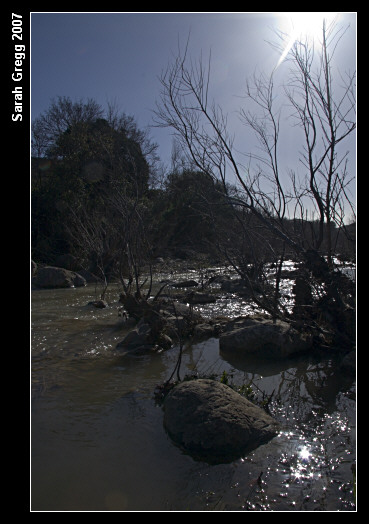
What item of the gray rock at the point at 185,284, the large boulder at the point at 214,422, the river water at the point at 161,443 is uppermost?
the gray rock at the point at 185,284

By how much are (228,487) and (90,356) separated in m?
3.74

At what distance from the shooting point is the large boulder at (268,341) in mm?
6059

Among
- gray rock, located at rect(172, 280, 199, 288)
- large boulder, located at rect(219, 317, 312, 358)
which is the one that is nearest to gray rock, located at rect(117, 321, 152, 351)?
large boulder, located at rect(219, 317, 312, 358)

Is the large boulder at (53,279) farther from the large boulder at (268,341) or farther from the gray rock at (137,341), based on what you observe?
the large boulder at (268,341)

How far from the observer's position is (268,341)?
241 inches

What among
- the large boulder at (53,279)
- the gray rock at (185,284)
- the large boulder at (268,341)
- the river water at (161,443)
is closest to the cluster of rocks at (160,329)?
the river water at (161,443)

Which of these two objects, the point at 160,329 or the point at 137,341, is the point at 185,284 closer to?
the point at 160,329

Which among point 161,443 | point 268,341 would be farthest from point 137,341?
point 161,443

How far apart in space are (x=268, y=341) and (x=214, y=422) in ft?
9.38

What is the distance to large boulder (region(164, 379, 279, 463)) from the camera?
336 cm

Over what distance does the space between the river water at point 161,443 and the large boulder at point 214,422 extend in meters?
0.10
